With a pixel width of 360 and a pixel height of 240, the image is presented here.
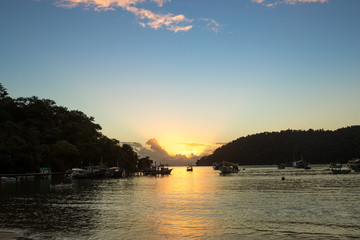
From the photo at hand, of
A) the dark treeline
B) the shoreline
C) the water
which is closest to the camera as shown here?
the shoreline

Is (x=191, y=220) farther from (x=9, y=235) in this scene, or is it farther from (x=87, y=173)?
(x=87, y=173)

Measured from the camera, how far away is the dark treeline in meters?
100

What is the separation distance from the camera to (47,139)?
439 feet

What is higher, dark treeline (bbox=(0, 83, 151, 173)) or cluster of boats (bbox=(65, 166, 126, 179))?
dark treeline (bbox=(0, 83, 151, 173))

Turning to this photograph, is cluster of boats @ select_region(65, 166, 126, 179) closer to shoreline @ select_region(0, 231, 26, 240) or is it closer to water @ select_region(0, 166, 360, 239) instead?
water @ select_region(0, 166, 360, 239)

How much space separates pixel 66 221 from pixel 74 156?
121m

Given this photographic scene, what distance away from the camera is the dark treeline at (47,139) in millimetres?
100438

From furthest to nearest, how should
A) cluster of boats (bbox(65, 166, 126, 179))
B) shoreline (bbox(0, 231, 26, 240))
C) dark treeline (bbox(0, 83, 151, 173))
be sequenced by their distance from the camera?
cluster of boats (bbox(65, 166, 126, 179)) → dark treeline (bbox(0, 83, 151, 173)) → shoreline (bbox(0, 231, 26, 240))

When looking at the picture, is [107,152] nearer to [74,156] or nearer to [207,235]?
[74,156]

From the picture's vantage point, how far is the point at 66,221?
90.8ft

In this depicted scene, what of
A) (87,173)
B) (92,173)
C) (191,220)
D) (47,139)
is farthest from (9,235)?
(47,139)

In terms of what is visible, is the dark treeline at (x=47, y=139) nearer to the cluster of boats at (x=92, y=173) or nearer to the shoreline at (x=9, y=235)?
the cluster of boats at (x=92, y=173)

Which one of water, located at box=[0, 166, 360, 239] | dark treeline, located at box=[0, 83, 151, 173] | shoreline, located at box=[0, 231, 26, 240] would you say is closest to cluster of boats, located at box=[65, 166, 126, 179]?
dark treeline, located at box=[0, 83, 151, 173]

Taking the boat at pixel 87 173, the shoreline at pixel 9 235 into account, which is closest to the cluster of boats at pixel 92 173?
the boat at pixel 87 173
